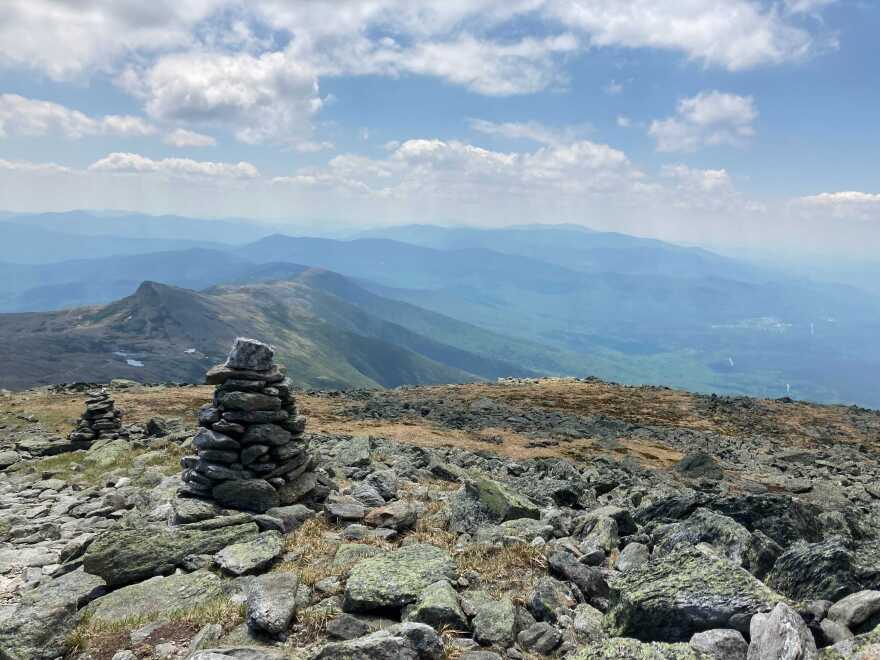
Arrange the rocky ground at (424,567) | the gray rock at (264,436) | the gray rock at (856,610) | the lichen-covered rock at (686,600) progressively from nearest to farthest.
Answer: the gray rock at (856,610) → the lichen-covered rock at (686,600) → the rocky ground at (424,567) → the gray rock at (264,436)

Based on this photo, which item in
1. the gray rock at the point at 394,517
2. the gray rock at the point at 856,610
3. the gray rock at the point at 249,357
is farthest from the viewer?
the gray rock at the point at 249,357

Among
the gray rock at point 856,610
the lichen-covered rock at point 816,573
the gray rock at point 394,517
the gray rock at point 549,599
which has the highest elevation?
the gray rock at point 856,610

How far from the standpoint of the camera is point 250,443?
654 inches

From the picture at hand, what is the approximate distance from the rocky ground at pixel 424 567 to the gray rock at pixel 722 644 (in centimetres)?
2

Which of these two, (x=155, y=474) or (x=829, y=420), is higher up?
(x=155, y=474)

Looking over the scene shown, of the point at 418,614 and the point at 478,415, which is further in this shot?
the point at 478,415

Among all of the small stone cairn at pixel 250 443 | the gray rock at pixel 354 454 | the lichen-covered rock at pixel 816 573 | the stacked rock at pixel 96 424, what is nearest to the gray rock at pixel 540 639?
the lichen-covered rock at pixel 816 573

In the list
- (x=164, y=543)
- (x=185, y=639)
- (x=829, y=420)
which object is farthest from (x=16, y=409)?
(x=829, y=420)

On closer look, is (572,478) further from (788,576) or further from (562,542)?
(788,576)

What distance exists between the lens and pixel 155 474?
68.4ft

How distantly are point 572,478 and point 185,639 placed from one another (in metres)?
18.9

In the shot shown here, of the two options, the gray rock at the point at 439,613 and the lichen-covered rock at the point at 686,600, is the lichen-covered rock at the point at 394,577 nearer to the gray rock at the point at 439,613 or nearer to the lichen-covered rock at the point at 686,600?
the gray rock at the point at 439,613

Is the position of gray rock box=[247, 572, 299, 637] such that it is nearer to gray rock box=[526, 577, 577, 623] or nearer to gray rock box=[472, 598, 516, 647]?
gray rock box=[472, 598, 516, 647]

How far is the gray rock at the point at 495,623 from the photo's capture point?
8.37 m
